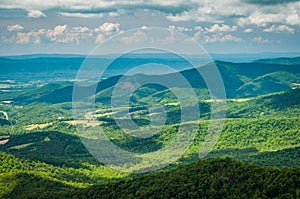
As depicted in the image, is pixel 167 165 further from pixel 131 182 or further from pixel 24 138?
pixel 24 138

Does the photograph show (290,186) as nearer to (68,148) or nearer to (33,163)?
(33,163)

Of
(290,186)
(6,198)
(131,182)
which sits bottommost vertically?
(6,198)

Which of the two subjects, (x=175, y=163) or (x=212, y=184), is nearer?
(x=212, y=184)

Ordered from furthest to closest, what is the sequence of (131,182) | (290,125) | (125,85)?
(125,85) → (290,125) → (131,182)

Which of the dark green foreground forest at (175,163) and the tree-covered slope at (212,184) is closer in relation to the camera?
the tree-covered slope at (212,184)

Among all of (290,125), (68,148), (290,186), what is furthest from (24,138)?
(290,186)

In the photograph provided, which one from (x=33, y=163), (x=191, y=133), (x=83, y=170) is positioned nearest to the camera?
(x=33, y=163)

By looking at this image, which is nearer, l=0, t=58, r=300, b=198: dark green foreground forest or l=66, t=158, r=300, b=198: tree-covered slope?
l=66, t=158, r=300, b=198: tree-covered slope

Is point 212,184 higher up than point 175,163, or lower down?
higher up

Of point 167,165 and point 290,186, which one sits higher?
point 290,186

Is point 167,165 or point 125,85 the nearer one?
point 167,165
